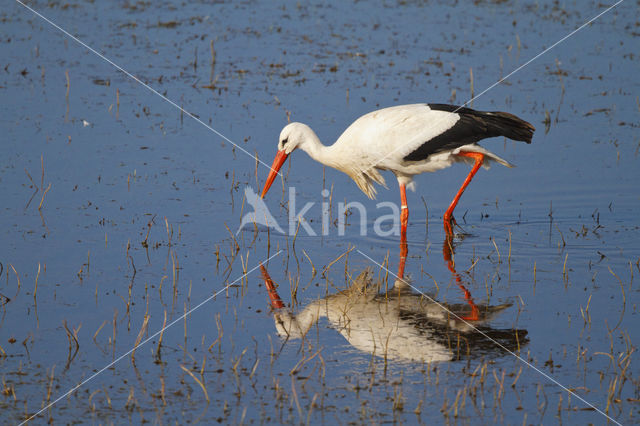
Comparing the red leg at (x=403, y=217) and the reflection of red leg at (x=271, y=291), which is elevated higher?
the red leg at (x=403, y=217)

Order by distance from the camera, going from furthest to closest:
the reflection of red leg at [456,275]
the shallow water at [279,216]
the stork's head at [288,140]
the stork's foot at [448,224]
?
1. the stork's head at [288,140]
2. the stork's foot at [448,224]
3. the reflection of red leg at [456,275]
4. the shallow water at [279,216]

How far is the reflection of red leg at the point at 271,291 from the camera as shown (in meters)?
6.59

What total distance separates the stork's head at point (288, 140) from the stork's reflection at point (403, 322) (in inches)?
78.8

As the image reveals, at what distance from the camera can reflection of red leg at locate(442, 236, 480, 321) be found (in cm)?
641

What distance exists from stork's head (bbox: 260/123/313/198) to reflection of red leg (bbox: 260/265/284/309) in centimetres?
166

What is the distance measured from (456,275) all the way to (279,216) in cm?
203

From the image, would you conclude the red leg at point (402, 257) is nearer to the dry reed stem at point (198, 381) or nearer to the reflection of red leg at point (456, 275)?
the reflection of red leg at point (456, 275)

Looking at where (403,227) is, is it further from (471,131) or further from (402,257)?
(471,131)

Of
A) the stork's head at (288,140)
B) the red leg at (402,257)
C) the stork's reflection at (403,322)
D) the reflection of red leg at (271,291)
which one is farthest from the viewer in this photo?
the stork's head at (288,140)

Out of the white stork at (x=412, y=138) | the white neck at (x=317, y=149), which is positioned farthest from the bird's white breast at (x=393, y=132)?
the white neck at (x=317, y=149)

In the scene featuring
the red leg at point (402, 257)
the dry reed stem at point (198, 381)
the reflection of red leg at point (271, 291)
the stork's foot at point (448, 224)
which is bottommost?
the dry reed stem at point (198, 381)

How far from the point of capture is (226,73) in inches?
524

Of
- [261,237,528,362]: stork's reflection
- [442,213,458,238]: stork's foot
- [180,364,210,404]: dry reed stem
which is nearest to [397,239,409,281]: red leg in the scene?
[261,237,528,362]: stork's reflection

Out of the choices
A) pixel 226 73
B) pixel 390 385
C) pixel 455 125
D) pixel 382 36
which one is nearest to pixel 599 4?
pixel 382 36
